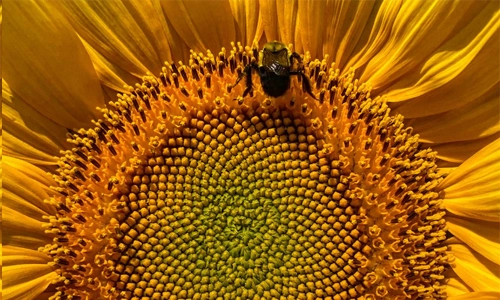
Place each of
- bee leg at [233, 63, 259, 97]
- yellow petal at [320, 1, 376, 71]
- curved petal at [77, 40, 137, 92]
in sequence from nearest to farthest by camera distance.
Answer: bee leg at [233, 63, 259, 97], yellow petal at [320, 1, 376, 71], curved petal at [77, 40, 137, 92]

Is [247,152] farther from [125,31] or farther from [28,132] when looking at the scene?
[28,132]

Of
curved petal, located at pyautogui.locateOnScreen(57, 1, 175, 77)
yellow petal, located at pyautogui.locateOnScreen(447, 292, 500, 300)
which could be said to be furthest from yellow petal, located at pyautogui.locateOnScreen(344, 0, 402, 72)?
yellow petal, located at pyautogui.locateOnScreen(447, 292, 500, 300)

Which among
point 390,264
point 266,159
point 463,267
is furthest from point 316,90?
point 463,267

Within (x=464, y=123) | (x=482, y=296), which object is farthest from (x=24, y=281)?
(x=464, y=123)

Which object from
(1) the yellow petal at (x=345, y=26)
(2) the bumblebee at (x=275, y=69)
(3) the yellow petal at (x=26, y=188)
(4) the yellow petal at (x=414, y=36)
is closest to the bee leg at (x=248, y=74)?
(2) the bumblebee at (x=275, y=69)

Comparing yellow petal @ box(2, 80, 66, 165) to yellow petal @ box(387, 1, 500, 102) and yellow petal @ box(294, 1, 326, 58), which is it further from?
yellow petal @ box(387, 1, 500, 102)

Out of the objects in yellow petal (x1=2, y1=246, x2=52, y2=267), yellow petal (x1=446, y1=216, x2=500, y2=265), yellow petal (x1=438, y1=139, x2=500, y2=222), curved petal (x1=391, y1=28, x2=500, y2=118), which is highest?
curved petal (x1=391, y1=28, x2=500, y2=118)

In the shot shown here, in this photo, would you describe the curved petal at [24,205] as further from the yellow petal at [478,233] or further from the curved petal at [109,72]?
the yellow petal at [478,233]
